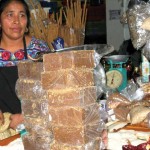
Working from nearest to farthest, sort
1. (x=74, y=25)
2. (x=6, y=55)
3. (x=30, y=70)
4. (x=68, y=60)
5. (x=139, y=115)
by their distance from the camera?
1. (x=68, y=60)
2. (x=30, y=70)
3. (x=139, y=115)
4. (x=6, y=55)
5. (x=74, y=25)

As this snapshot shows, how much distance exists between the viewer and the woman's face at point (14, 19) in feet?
6.51

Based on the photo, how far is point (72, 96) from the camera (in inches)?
41.5

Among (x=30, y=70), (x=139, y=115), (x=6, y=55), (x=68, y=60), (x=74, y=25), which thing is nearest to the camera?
(x=68, y=60)

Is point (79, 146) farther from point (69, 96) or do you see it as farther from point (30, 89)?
point (30, 89)

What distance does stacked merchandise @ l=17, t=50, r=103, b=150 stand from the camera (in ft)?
3.45

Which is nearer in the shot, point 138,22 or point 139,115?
point 139,115

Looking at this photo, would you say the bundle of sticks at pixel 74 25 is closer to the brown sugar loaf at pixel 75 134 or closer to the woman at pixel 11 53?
the woman at pixel 11 53

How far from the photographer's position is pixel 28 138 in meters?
1.24

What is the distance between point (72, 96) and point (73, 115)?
0.21 ft

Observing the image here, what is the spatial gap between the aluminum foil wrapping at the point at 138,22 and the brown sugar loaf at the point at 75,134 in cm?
62

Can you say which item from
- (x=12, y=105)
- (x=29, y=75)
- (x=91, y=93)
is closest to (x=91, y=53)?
(x=91, y=93)

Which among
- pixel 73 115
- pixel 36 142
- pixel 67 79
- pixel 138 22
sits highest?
pixel 138 22

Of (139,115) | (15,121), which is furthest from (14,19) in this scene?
(139,115)

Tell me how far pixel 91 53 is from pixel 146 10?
622 mm
